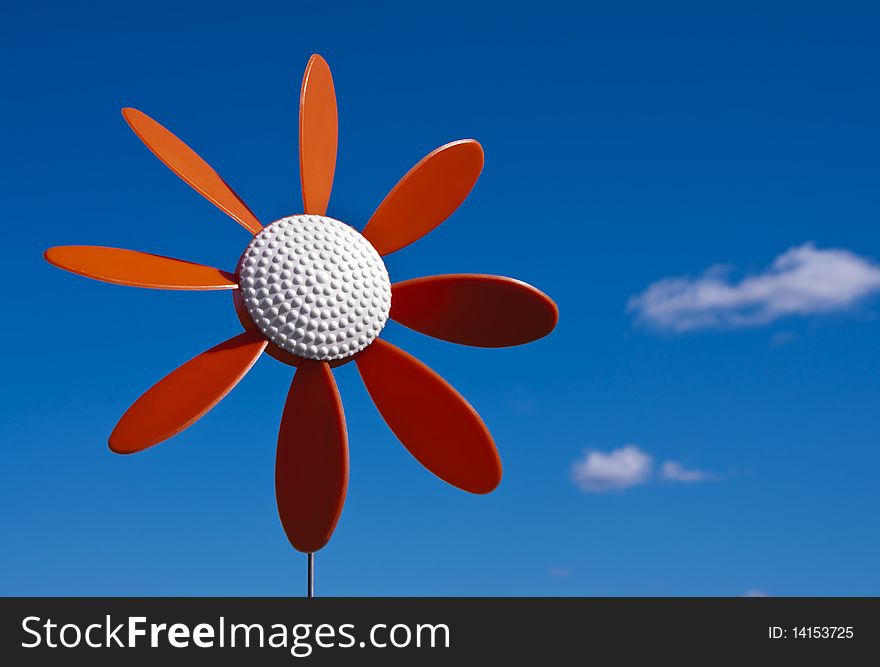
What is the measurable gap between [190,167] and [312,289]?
1302 mm

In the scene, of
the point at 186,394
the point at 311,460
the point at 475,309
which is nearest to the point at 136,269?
the point at 186,394

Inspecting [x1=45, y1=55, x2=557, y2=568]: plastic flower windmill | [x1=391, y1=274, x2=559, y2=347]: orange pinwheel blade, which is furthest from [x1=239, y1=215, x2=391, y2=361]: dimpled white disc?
[x1=391, y1=274, x2=559, y2=347]: orange pinwheel blade

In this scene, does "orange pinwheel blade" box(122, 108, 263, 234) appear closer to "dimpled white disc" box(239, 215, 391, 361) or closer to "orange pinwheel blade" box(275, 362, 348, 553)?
"dimpled white disc" box(239, 215, 391, 361)

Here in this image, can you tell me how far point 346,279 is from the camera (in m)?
6.24

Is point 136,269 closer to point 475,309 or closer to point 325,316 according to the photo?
point 325,316

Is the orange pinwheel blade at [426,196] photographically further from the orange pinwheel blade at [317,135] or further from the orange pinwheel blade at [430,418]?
the orange pinwheel blade at [430,418]

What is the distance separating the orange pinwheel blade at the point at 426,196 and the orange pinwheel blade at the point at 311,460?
1.10 meters

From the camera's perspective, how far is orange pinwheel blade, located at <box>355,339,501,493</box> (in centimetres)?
656

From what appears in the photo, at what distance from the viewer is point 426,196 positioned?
7012 millimetres

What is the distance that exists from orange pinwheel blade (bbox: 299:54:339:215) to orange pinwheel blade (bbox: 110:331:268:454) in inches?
45.4

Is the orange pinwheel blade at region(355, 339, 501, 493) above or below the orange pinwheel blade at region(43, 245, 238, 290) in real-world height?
below
